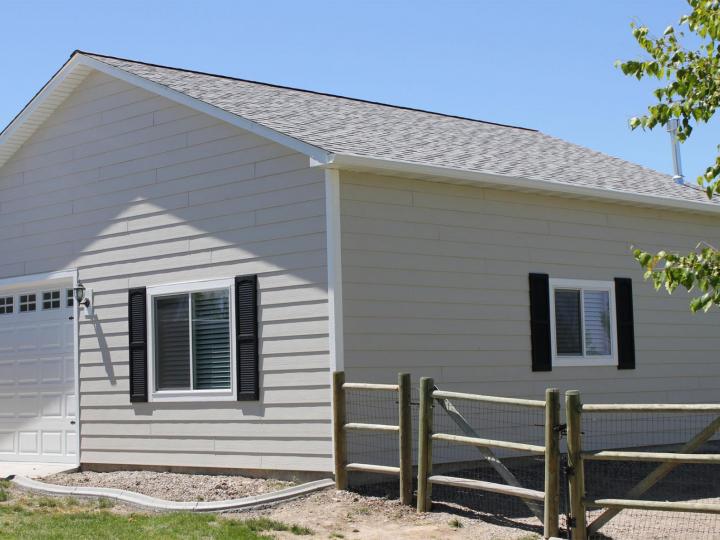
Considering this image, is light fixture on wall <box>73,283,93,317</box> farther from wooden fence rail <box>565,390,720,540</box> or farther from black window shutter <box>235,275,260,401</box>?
wooden fence rail <box>565,390,720,540</box>

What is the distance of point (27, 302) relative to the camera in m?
15.2

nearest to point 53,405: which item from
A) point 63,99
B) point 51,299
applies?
point 51,299

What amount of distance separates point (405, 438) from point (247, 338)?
8.00 feet

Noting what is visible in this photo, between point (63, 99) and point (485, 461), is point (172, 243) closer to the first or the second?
point (63, 99)

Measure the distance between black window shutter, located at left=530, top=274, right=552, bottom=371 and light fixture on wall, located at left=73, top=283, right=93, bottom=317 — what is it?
18.4 feet

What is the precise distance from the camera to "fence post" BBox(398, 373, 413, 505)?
1050cm

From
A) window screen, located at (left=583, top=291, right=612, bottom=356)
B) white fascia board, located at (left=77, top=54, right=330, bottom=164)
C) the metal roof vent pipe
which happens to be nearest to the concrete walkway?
white fascia board, located at (left=77, top=54, right=330, bottom=164)

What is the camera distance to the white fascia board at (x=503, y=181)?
37.7 feet

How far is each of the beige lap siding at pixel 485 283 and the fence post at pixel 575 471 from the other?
3141 mm

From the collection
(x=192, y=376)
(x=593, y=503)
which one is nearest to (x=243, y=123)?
(x=192, y=376)

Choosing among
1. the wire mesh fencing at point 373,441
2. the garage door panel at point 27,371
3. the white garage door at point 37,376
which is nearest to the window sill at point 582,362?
the wire mesh fencing at point 373,441

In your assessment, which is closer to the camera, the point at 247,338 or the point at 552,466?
the point at 552,466

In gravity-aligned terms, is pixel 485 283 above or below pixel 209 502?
above

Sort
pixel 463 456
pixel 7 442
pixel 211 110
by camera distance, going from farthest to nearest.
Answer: pixel 7 442
pixel 211 110
pixel 463 456
